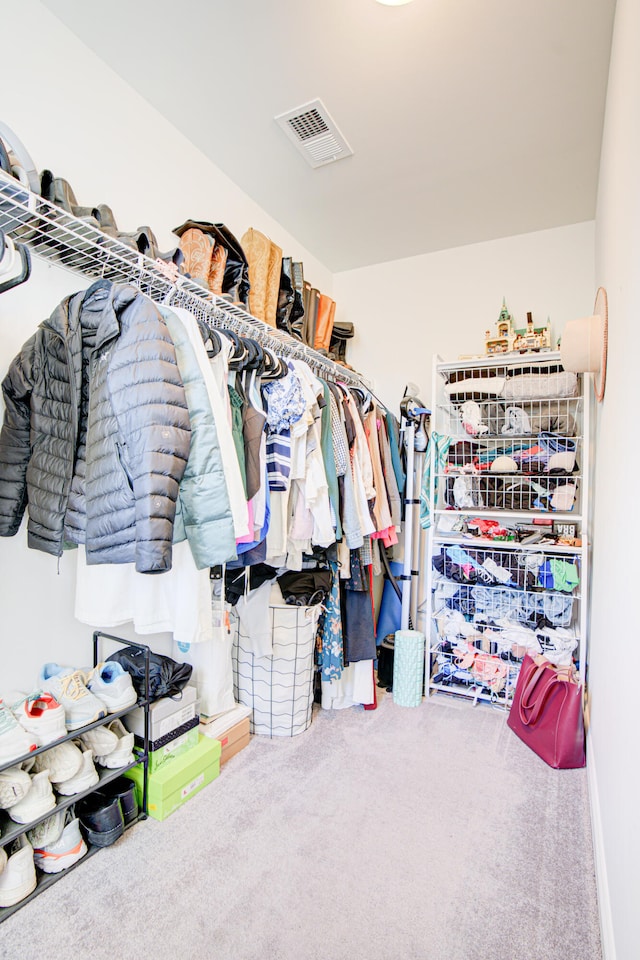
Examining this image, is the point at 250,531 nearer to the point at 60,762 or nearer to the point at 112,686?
the point at 112,686

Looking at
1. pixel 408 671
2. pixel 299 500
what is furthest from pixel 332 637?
pixel 299 500

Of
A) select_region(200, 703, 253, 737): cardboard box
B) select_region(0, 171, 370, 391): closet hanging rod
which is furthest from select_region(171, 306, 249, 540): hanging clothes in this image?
select_region(200, 703, 253, 737): cardboard box

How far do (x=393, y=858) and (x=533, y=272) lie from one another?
3005 mm

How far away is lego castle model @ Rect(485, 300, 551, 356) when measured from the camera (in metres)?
2.80

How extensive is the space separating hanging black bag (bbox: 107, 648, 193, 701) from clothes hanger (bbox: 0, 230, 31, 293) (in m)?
1.26

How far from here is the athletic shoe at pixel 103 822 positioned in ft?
4.96

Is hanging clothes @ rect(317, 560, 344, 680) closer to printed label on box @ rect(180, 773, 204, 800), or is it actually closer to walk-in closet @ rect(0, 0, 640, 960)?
walk-in closet @ rect(0, 0, 640, 960)

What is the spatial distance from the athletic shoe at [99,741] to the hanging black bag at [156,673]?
16 centimetres

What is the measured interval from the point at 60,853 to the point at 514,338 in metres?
3.08

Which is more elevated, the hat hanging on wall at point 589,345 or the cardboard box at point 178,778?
the hat hanging on wall at point 589,345

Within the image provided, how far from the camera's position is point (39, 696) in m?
1.44

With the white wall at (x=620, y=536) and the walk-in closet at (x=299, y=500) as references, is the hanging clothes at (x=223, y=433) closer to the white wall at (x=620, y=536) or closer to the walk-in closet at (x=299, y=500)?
the walk-in closet at (x=299, y=500)

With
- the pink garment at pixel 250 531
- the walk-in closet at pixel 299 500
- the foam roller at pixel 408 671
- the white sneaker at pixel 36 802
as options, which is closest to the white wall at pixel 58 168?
the walk-in closet at pixel 299 500

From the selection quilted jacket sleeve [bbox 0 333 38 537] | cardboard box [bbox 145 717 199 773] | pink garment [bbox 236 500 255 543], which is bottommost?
cardboard box [bbox 145 717 199 773]
